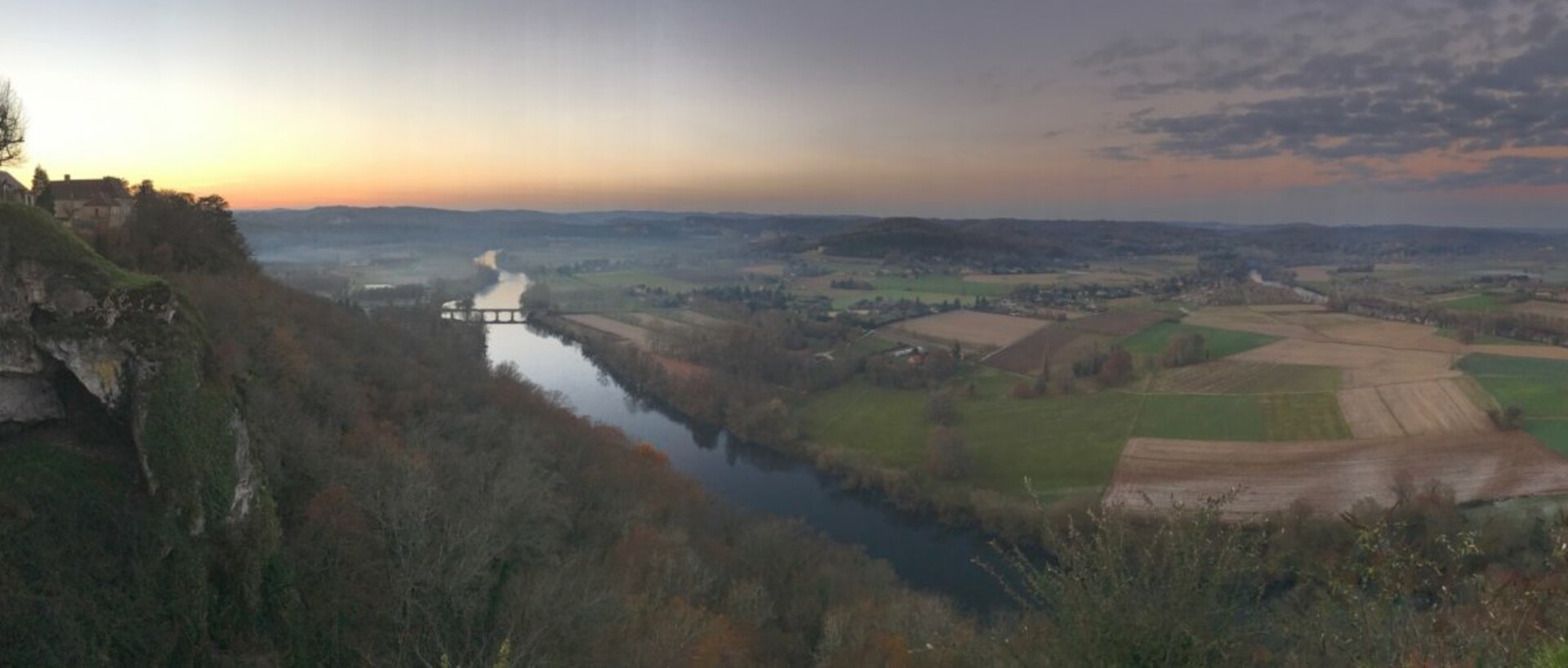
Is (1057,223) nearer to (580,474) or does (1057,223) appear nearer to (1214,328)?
(1214,328)

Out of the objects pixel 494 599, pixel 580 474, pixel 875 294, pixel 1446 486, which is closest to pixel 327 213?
pixel 875 294

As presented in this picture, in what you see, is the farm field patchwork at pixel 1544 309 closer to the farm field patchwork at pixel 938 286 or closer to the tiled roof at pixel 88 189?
the farm field patchwork at pixel 938 286

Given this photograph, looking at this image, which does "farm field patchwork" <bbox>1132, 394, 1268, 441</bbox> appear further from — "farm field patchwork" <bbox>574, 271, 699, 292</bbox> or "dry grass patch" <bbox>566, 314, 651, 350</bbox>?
"farm field patchwork" <bbox>574, 271, 699, 292</bbox>

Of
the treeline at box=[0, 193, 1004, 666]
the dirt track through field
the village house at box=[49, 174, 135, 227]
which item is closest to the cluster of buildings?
the village house at box=[49, 174, 135, 227]

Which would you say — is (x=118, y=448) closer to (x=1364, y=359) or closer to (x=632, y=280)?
(x=1364, y=359)

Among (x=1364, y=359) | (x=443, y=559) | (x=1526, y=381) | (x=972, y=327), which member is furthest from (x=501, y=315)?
(x=1526, y=381)
